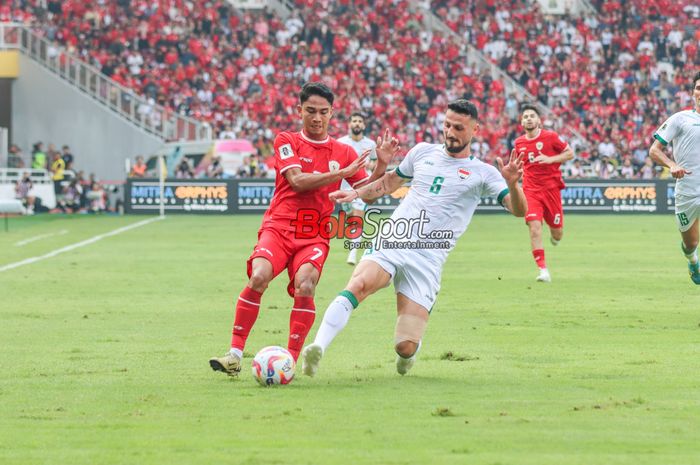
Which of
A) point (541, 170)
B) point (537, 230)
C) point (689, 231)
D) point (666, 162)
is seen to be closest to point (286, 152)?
point (666, 162)

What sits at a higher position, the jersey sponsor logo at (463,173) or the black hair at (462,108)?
the black hair at (462,108)

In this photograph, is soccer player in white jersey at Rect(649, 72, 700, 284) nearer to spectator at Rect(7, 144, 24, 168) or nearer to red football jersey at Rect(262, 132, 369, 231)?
red football jersey at Rect(262, 132, 369, 231)

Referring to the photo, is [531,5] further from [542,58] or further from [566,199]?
[566,199]

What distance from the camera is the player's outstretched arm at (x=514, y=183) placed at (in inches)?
392

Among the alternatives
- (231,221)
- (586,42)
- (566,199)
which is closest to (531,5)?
(586,42)

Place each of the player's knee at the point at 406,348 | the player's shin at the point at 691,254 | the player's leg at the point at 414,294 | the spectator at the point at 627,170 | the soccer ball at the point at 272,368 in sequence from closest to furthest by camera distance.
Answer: the soccer ball at the point at 272,368, the player's knee at the point at 406,348, the player's leg at the point at 414,294, the player's shin at the point at 691,254, the spectator at the point at 627,170

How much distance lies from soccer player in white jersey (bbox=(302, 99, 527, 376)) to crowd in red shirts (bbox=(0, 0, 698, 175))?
3821cm

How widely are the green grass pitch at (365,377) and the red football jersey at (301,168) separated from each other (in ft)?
4.29

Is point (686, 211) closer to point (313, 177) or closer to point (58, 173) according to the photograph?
point (313, 177)

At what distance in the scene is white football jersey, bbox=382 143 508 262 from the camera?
1070 centimetres

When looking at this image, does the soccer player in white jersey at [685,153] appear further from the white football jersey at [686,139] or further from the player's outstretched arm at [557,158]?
the player's outstretched arm at [557,158]

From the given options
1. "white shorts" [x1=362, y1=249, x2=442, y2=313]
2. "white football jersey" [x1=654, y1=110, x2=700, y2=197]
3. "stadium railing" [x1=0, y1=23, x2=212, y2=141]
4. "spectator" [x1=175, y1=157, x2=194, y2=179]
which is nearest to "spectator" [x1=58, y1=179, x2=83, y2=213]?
"spectator" [x1=175, y1=157, x2=194, y2=179]

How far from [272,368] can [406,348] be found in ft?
3.69

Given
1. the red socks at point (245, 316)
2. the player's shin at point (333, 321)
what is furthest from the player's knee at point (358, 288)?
the red socks at point (245, 316)
